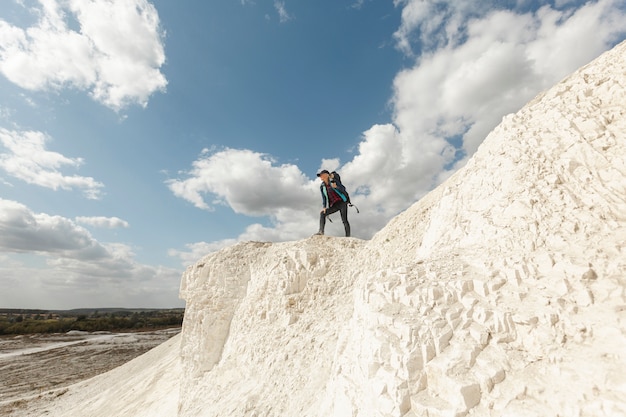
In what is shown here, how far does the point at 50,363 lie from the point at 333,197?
114 ft

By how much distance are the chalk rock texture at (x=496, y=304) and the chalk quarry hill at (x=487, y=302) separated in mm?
20

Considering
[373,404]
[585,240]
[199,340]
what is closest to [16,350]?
[199,340]

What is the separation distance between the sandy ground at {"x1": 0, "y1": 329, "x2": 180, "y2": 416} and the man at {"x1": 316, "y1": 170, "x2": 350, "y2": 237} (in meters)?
22.3

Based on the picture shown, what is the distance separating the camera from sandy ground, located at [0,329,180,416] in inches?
864

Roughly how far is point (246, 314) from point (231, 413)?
10.4 feet

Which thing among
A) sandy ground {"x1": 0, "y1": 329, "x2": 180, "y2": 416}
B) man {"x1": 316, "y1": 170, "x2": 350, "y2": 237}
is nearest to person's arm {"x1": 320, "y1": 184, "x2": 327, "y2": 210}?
man {"x1": 316, "y1": 170, "x2": 350, "y2": 237}

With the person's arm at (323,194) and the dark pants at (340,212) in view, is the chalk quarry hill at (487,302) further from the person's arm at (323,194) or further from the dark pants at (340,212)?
the person's arm at (323,194)

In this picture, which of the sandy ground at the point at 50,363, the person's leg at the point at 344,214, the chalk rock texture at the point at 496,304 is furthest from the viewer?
the sandy ground at the point at 50,363

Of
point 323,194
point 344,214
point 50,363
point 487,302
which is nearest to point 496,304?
point 487,302

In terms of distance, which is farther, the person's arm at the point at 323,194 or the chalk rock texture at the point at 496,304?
the person's arm at the point at 323,194

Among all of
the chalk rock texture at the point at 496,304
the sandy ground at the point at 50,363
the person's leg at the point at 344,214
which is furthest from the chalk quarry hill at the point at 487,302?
the sandy ground at the point at 50,363

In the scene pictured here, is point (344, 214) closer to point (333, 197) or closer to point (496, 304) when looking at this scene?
point (333, 197)

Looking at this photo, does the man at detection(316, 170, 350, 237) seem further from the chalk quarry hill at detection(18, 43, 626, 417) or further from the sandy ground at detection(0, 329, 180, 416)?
the sandy ground at detection(0, 329, 180, 416)

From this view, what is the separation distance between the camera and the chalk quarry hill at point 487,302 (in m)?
3.29
